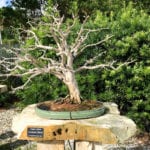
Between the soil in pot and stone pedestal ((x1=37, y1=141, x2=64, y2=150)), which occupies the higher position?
the soil in pot

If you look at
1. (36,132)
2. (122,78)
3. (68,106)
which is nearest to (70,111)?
(68,106)

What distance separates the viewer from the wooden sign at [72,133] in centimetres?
396

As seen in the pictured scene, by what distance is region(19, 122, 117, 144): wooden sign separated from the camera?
3963mm

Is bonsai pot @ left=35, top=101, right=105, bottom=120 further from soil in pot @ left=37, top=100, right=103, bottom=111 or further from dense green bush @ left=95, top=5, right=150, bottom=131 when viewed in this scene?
dense green bush @ left=95, top=5, right=150, bottom=131

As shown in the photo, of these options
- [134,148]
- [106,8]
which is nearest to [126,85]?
[134,148]

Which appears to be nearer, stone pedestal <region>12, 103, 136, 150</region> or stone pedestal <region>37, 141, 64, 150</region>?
stone pedestal <region>12, 103, 136, 150</region>

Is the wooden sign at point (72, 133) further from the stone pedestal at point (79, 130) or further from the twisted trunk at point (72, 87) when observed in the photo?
the twisted trunk at point (72, 87)

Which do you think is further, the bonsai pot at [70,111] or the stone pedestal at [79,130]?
the bonsai pot at [70,111]

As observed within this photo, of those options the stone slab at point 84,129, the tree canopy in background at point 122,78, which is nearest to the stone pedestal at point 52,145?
the stone slab at point 84,129

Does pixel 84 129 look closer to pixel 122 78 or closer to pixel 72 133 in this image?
pixel 72 133

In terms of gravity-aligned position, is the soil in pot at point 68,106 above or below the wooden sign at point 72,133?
above

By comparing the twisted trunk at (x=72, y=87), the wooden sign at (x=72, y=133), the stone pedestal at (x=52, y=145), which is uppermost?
the twisted trunk at (x=72, y=87)

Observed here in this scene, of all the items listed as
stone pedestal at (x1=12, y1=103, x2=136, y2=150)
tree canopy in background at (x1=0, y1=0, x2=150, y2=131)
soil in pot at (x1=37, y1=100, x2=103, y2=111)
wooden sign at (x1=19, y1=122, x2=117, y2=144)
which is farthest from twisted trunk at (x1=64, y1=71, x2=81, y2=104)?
tree canopy in background at (x1=0, y1=0, x2=150, y2=131)

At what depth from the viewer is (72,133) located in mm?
4020
